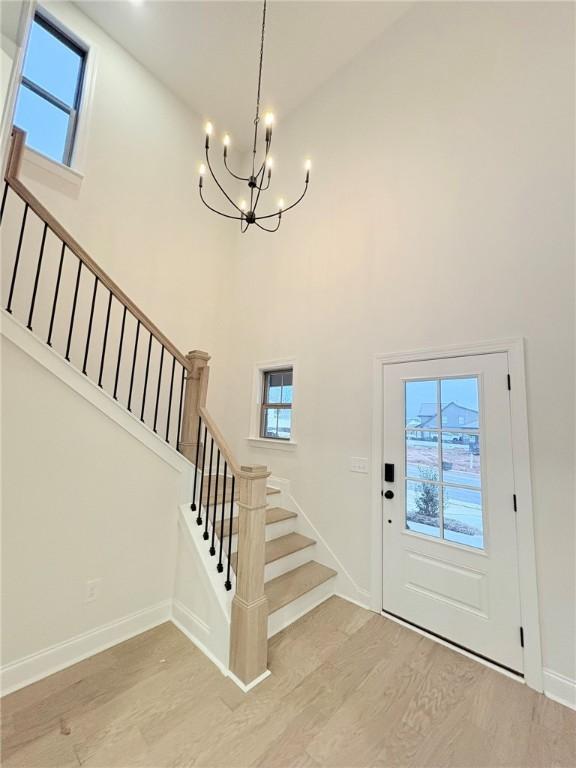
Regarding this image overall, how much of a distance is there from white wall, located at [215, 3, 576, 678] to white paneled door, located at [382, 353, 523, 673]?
7.2 inches

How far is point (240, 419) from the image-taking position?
4.27 meters

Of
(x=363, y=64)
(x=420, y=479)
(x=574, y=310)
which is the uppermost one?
(x=363, y=64)

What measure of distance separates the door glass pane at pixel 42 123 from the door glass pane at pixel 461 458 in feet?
15.0

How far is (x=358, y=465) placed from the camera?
2992mm

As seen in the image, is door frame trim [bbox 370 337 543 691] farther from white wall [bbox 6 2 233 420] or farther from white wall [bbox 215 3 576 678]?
white wall [bbox 6 2 233 420]

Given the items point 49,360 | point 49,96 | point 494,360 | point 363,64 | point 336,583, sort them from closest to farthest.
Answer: point 49,360
point 494,360
point 336,583
point 49,96
point 363,64

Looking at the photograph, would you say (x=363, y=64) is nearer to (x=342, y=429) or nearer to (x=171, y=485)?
(x=342, y=429)

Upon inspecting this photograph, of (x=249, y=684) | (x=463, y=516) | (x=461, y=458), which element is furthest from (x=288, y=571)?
(x=461, y=458)

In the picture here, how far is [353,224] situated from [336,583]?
3.58 m

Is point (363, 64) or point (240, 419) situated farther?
point (240, 419)

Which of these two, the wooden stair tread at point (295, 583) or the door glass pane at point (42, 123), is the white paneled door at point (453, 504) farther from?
the door glass pane at point (42, 123)

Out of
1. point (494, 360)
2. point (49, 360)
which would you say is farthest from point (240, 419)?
point (494, 360)

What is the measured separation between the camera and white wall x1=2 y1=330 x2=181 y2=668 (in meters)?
1.90

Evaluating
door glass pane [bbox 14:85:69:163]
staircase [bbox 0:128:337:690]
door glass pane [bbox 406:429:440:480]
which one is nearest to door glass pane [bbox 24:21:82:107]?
door glass pane [bbox 14:85:69:163]
